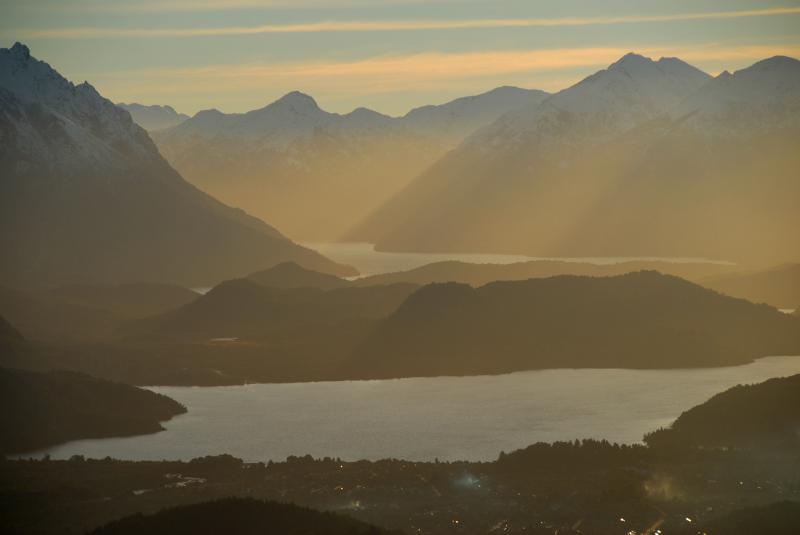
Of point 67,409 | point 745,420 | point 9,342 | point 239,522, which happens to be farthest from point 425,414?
point 239,522

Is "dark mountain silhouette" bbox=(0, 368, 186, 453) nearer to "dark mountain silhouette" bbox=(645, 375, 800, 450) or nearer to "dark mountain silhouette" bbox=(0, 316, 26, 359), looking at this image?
"dark mountain silhouette" bbox=(0, 316, 26, 359)

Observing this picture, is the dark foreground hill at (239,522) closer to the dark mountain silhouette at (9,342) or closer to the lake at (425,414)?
the lake at (425,414)

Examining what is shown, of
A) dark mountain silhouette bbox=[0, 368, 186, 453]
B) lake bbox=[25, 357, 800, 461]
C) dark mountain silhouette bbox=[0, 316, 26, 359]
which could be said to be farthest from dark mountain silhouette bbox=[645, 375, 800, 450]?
dark mountain silhouette bbox=[0, 316, 26, 359]

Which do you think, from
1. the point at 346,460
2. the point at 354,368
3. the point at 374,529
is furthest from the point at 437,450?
the point at 354,368

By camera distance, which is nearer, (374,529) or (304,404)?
(374,529)

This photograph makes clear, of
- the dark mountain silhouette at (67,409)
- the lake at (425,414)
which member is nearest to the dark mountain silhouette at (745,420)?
the lake at (425,414)

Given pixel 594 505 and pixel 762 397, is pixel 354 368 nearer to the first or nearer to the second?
pixel 762 397
